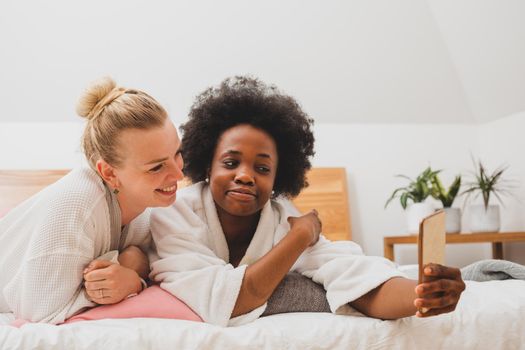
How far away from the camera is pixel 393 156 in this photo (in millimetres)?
3326

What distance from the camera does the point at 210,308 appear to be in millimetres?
1028

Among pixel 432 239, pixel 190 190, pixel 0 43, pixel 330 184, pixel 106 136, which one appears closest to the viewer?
pixel 432 239

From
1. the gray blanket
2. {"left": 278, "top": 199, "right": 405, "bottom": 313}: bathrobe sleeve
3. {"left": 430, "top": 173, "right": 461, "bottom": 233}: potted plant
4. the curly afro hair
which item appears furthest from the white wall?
{"left": 278, "top": 199, "right": 405, "bottom": 313}: bathrobe sleeve

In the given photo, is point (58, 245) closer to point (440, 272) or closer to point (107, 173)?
point (107, 173)

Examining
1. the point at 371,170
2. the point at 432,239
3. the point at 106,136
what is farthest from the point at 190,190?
the point at 371,170

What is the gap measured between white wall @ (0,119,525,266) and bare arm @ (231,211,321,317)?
2062 mm

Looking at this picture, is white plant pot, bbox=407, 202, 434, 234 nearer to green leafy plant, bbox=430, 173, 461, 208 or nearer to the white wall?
green leafy plant, bbox=430, 173, 461, 208

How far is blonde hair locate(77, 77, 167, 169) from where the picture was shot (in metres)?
1.15

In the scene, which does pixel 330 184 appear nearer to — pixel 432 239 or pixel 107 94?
pixel 107 94

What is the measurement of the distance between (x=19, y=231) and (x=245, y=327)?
22.5 inches

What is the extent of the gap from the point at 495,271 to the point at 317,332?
70 centimetres

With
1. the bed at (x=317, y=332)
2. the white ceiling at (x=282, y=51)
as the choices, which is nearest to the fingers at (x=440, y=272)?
the bed at (x=317, y=332)

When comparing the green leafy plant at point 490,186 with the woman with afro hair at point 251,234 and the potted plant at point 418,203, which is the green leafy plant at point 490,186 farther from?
the woman with afro hair at point 251,234

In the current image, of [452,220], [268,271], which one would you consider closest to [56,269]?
[268,271]
